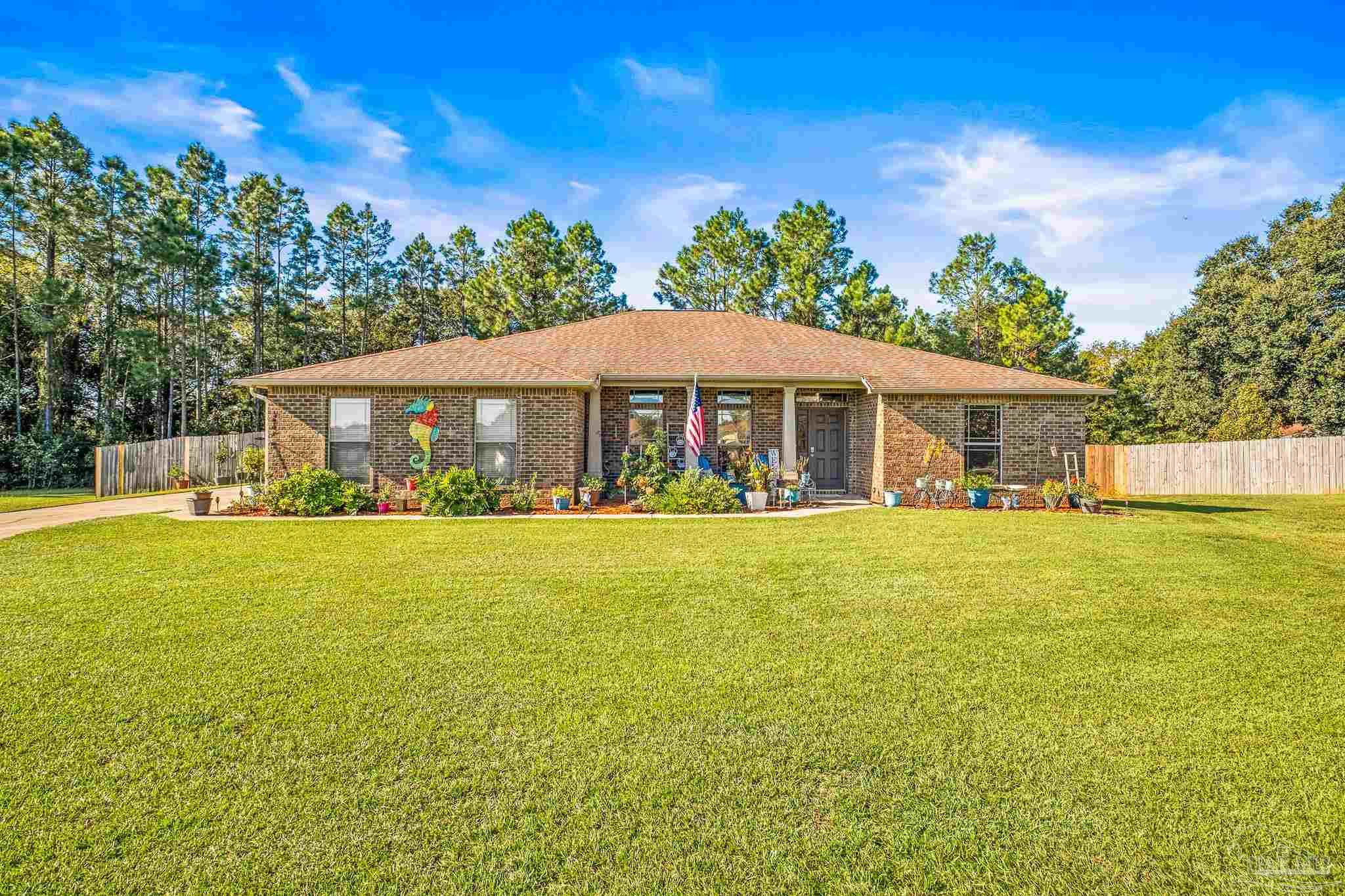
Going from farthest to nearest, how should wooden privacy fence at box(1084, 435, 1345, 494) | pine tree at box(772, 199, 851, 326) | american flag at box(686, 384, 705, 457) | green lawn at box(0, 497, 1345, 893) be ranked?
pine tree at box(772, 199, 851, 326) → wooden privacy fence at box(1084, 435, 1345, 494) → american flag at box(686, 384, 705, 457) → green lawn at box(0, 497, 1345, 893)

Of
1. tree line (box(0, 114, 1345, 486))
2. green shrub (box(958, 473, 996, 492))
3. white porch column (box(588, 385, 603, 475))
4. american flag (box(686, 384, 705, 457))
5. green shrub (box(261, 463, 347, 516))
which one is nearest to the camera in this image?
green shrub (box(261, 463, 347, 516))

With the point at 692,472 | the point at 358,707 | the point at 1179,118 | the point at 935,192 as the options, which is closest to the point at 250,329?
the point at 692,472

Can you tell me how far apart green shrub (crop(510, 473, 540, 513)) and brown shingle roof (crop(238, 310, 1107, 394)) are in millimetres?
2229

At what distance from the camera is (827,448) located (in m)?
16.0

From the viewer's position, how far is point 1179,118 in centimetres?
1350

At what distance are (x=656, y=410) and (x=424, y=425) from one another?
17.0 feet

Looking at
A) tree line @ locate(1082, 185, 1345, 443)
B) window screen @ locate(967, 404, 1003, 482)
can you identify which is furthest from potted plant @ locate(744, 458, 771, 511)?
tree line @ locate(1082, 185, 1345, 443)

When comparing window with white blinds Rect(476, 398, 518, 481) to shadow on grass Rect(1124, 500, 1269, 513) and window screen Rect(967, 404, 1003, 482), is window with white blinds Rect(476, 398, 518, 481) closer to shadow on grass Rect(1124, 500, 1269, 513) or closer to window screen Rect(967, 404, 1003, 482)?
window screen Rect(967, 404, 1003, 482)

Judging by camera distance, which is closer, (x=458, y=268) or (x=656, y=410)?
(x=656, y=410)

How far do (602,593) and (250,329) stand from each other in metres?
32.0

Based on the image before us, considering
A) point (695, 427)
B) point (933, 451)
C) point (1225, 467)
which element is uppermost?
point (695, 427)

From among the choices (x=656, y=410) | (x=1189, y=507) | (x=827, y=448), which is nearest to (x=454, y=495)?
(x=656, y=410)

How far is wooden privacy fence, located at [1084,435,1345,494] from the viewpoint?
18.4m

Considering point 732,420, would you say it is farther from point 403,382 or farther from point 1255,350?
point 1255,350
